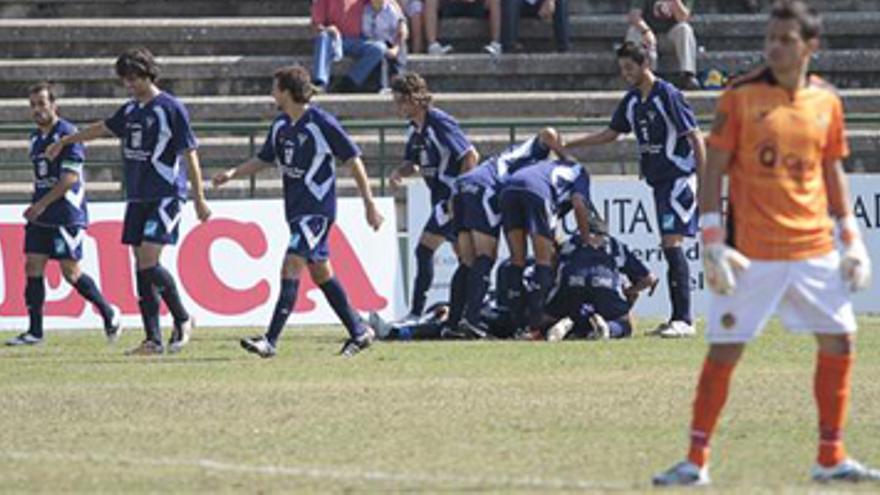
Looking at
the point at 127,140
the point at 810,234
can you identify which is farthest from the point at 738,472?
the point at 127,140

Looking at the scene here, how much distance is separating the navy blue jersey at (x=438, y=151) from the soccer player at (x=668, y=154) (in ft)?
3.34

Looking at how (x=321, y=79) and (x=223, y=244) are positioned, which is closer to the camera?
(x=223, y=244)

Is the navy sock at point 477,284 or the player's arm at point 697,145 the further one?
the navy sock at point 477,284

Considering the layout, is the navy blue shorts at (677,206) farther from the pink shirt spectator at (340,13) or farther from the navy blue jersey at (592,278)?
the pink shirt spectator at (340,13)

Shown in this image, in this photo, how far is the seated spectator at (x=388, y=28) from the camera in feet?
88.8

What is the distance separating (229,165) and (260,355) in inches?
307

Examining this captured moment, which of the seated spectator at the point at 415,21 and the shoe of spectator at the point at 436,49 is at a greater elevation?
the seated spectator at the point at 415,21

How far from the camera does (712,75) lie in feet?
91.9

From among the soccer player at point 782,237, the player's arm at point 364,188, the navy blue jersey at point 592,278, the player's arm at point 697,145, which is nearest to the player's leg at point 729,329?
the soccer player at point 782,237

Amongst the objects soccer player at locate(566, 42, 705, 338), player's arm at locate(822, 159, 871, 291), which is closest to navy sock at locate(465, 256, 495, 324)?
soccer player at locate(566, 42, 705, 338)

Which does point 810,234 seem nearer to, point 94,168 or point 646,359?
point 646,359

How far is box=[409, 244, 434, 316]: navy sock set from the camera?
2014 centimetres

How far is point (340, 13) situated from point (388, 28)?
0.55 metres

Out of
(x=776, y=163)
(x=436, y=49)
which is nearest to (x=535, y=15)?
(x=436, y=49)
